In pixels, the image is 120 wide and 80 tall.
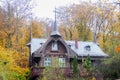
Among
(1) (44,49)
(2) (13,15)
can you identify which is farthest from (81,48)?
(2) (13,15)

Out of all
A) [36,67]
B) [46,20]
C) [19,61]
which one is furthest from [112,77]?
[46,20]

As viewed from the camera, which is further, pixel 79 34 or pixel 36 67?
pixel 79 34

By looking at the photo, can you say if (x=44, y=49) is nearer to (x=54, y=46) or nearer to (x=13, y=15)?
(x=54, y=46)

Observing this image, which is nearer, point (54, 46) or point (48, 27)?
point (54, 46)

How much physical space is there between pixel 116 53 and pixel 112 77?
2999 mm

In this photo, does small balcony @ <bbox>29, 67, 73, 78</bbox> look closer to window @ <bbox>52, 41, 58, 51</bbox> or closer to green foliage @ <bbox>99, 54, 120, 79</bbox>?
window @ <bbox>52, 41, 58, 51</bbox>

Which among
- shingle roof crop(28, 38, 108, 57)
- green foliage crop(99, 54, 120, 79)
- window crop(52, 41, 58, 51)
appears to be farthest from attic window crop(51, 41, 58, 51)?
green foliage crop(99, 54, 120, 79)

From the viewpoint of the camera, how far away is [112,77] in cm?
3741

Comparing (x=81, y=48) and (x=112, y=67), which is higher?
(x=81, y=48)

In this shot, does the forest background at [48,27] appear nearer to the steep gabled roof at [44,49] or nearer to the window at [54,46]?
the steep gabled roof at [44,49]

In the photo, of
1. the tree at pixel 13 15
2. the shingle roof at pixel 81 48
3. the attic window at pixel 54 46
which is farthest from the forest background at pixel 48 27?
the attic window at pixel 54 46

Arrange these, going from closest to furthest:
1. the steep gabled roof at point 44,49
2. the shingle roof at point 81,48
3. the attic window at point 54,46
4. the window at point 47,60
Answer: the steep gabled roof at point 44,49 < the window at point 47,60 < the attic window at point 54,46 < the shingle roof at point 81,48

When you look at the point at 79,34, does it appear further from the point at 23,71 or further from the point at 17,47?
the point at 23,71

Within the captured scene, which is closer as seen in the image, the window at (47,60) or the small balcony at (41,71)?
the small balcony at (41,71)
